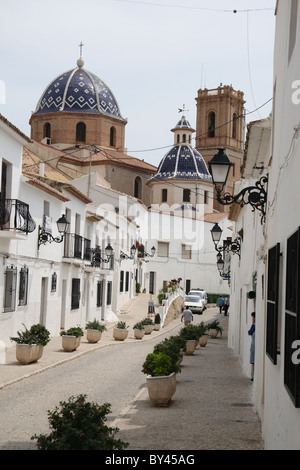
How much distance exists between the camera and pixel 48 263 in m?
22.3

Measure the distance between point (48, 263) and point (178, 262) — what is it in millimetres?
34260

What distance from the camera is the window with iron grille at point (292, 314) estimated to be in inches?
182

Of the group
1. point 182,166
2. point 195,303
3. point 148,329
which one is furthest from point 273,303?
point 182,166

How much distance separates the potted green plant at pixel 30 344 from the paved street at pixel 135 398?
0.23 m

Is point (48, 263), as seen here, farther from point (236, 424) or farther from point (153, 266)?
point (153, 266)

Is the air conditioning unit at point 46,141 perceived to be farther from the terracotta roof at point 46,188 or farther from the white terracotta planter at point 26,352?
the white terracotta planter at point 26,352

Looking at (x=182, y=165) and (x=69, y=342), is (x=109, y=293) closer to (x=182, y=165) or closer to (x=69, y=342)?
(x=69, y=342)

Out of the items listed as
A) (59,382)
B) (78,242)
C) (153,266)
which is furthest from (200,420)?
(153,266)

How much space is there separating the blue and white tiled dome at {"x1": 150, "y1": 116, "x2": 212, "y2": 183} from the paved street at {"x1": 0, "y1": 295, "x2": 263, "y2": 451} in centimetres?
4150

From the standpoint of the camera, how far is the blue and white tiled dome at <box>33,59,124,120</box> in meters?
54.4

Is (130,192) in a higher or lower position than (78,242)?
higher

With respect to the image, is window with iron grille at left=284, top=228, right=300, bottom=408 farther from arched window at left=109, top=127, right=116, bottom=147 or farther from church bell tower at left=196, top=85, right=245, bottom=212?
church bell tower at left=196, top=85, right=245, bottom=212

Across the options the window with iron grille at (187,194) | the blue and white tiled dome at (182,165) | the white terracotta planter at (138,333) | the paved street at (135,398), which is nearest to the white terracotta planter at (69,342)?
the paved street at (135,398)

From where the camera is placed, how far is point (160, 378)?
416 inches
